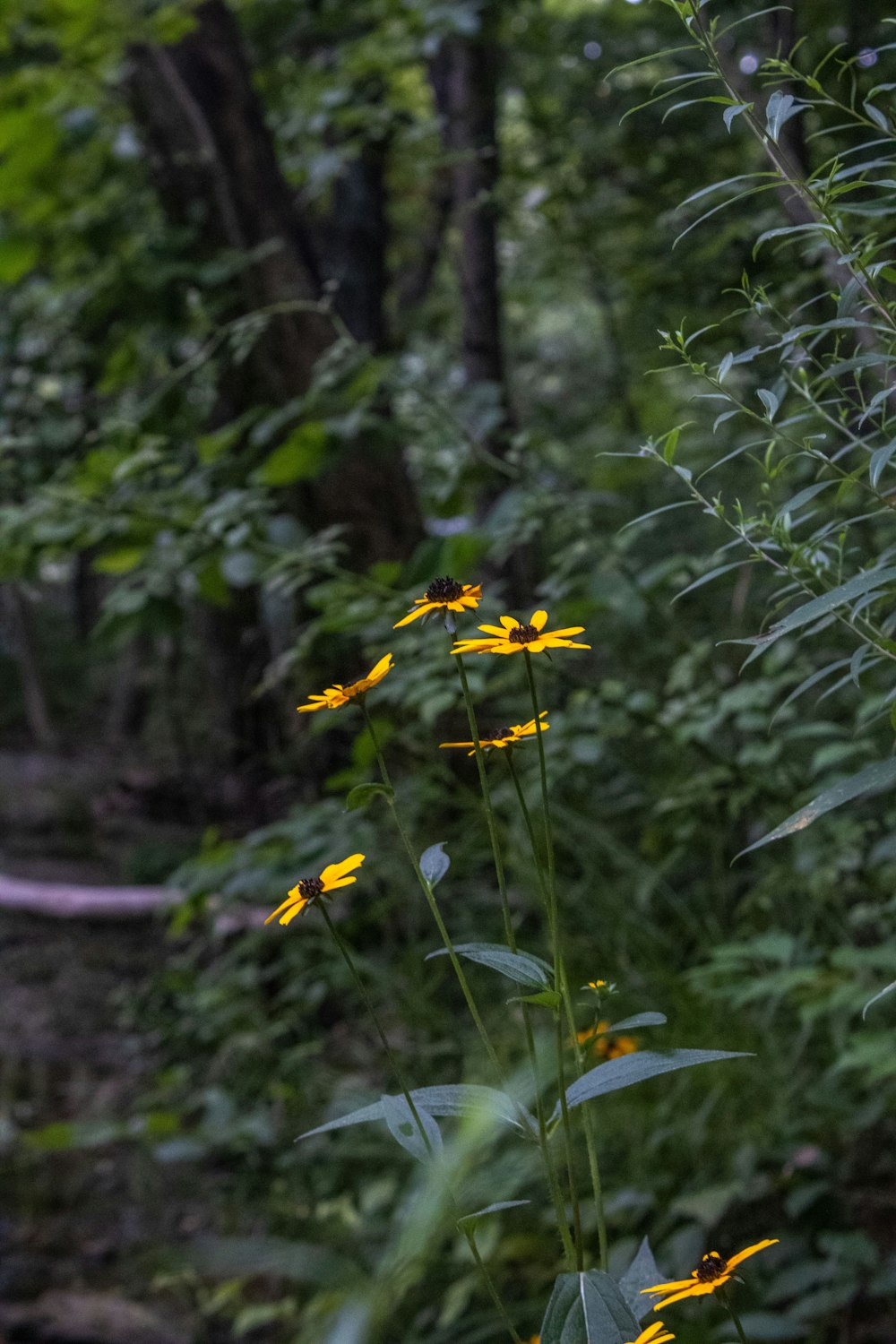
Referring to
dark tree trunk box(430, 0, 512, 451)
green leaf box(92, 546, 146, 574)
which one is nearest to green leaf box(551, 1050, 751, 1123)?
green leaf box(92, 546, 146, 574)

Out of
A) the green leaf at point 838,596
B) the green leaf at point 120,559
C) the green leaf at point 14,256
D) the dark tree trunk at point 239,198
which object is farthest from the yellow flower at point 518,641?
the green leaf at point 14,256

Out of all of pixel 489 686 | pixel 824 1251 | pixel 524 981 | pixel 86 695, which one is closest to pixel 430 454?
pixel 489 686

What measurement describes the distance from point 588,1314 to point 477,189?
131 inches

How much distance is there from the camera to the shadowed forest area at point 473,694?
0.74 meters

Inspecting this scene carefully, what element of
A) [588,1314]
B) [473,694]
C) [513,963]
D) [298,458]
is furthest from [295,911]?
[298,458]

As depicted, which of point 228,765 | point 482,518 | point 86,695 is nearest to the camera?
point 482,518

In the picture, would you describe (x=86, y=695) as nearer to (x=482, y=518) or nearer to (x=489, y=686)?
(x=482, y=518)

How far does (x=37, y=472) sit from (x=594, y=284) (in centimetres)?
223

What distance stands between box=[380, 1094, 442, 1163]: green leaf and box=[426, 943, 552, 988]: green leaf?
83mm

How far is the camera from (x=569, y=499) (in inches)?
72.8

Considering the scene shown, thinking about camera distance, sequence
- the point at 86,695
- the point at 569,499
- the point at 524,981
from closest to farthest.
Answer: the point at 524,981
the point at 569,499
the point at 86,695

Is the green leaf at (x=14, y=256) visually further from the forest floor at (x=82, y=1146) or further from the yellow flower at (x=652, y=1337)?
the yellow flower at (x=652, y=1337)

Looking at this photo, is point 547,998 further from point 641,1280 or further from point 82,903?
point 82,903

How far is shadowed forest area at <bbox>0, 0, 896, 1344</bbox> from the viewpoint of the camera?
0.74 metres
